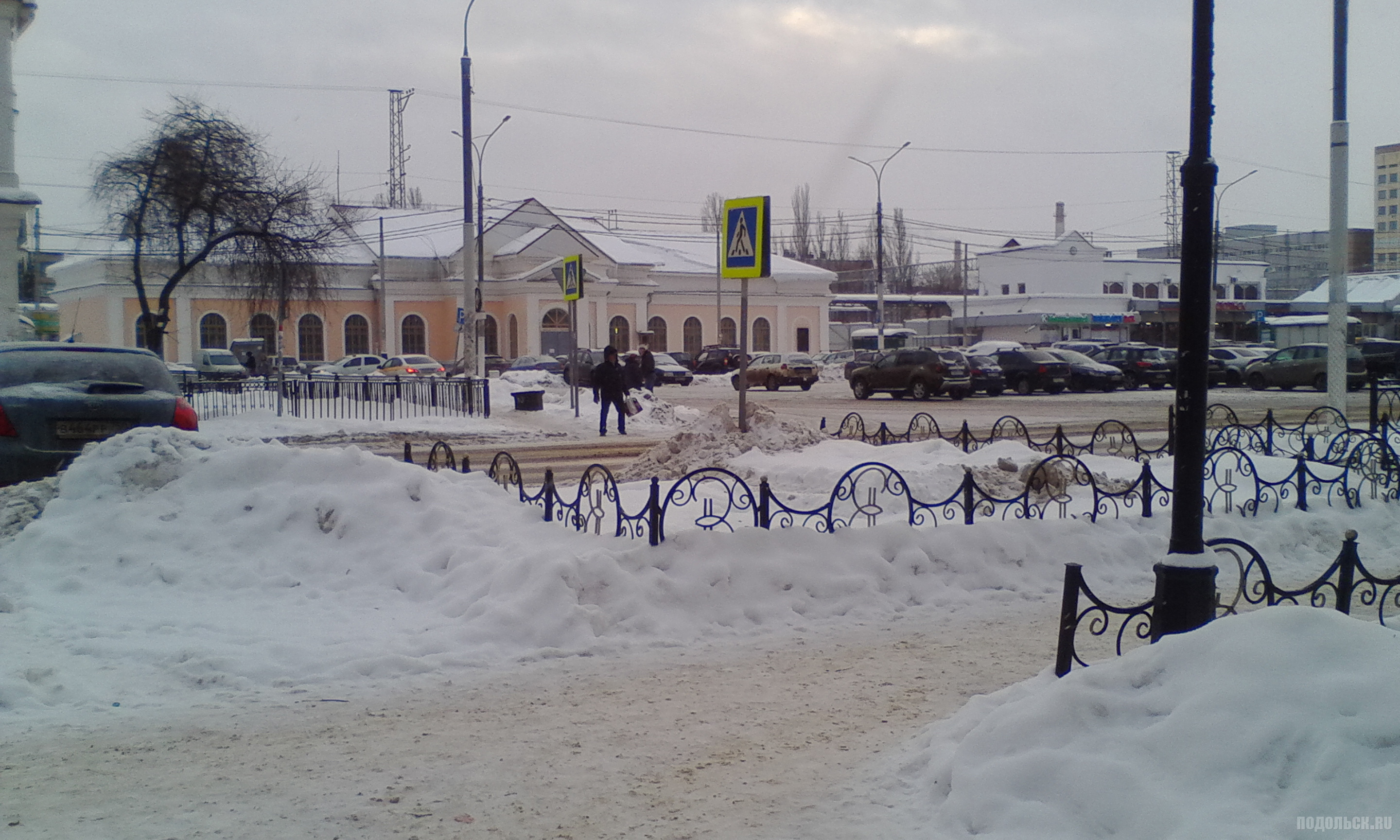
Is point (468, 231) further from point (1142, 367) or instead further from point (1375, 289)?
point (1375, 289)

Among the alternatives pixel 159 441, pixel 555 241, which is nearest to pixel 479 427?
pixel 159 441

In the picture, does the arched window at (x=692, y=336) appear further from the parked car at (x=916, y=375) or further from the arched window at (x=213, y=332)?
the parked car at (x=916, y=375)

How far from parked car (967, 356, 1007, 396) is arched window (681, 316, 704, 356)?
28665mm

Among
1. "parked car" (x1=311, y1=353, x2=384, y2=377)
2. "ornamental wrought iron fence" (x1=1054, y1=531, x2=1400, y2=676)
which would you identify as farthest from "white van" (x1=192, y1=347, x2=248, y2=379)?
"ornamental wrought iron fence" (x1=1054, y1=531, x2=1400, y2=676)

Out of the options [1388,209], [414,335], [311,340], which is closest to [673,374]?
[414,335]

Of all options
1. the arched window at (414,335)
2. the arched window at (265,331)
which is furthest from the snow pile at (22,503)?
the arched window at (414,335)

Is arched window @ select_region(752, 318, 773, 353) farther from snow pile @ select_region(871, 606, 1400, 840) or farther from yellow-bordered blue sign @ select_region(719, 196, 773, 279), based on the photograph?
snow pile @ select_region(871, 606, 1400, 840)

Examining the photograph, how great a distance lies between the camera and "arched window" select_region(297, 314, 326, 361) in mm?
53000

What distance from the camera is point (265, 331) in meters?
51.9

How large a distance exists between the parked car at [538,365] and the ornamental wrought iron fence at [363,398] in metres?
20.5

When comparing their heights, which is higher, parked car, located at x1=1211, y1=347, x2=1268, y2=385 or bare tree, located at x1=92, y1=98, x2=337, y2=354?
bare tree, located at x1=92, y1=98, x2=337, y2=354

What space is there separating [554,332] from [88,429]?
1761 inches

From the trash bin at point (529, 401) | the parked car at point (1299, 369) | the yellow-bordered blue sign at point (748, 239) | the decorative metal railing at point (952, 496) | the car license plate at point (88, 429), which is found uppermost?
the yellow-bordered blue sign at point (748, 239)

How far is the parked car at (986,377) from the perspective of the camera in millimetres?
33750
